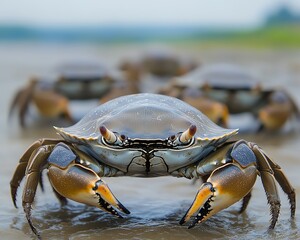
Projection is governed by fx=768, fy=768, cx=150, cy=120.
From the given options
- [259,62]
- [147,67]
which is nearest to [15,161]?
[147,67]

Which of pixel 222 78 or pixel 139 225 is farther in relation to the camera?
pixel 222 78

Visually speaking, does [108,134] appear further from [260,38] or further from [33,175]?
[260,38]

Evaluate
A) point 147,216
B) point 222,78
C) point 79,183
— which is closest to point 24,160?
point 79,183

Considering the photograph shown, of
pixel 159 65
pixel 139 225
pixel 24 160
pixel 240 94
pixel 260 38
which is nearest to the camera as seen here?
pixel 139 225

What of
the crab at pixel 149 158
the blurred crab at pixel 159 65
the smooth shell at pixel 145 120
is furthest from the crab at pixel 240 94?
the blurred crab at pixel 159 65

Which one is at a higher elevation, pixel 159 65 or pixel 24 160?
pixel 159 65

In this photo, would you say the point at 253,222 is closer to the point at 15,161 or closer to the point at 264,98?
the point at 15,161

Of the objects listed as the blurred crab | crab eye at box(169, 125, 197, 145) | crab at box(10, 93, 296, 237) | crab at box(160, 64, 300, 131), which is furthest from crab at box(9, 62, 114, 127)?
the blurred crab
